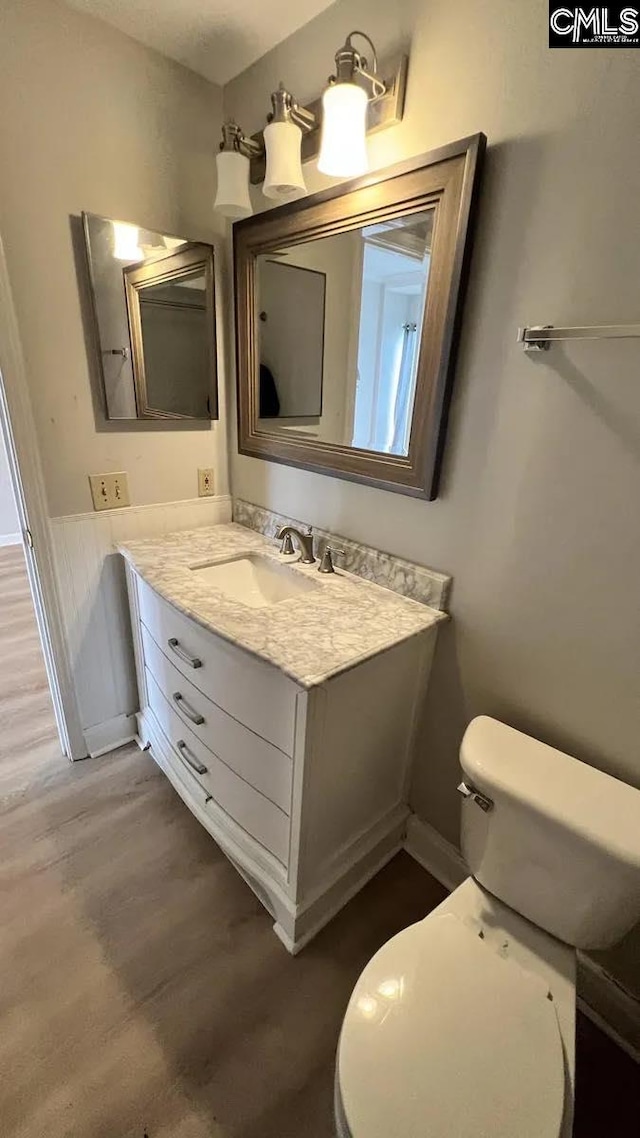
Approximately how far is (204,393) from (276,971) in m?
1.82

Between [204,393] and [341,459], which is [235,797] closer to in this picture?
[341,459]

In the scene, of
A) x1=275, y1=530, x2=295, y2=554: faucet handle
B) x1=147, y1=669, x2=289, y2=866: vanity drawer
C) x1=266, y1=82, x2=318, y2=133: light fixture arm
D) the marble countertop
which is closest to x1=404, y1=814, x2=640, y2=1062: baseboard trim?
x1=147, y1=669, x2=289, y2=866: vanity drawer

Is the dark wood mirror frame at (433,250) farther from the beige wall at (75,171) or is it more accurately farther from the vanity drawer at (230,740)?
the vanity drawer at (230,740)

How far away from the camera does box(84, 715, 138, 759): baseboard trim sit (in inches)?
73.9

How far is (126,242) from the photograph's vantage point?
1438 mm

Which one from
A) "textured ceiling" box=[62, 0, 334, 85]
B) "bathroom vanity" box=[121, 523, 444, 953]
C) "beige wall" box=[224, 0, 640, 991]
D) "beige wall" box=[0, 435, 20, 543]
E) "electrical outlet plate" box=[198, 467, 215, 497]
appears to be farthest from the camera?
"beige wall" box=[0, 435, 20, 543]

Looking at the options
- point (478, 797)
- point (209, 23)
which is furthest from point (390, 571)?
point (209, 23)

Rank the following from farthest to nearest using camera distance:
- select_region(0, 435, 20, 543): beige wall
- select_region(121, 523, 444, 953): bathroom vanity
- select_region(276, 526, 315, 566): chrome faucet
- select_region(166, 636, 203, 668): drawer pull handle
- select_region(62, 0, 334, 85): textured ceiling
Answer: select_region(0, 435, 20, 543): beige wall
select_region(276, 526, 315, 566): chrome faucet
select_region(166, 636, 203, 668): drawer pull handle
select_region(62, 0, 334, 85): textured ceiling
select_region(121, 523, 444, 953): bathroom vanity

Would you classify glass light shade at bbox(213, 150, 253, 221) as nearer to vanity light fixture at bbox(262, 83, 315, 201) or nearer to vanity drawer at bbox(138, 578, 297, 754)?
vanity light fixture at bbox(262, 83, 315, 201)

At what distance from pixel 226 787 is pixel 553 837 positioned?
2.86 ft

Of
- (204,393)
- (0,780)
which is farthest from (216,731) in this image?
(204,393)

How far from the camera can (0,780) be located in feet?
5.78

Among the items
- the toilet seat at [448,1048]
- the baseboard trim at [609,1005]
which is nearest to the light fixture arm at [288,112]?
the toilet seat at [448,1048]

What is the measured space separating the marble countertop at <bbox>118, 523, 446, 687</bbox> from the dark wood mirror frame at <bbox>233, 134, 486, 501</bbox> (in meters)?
0.32
